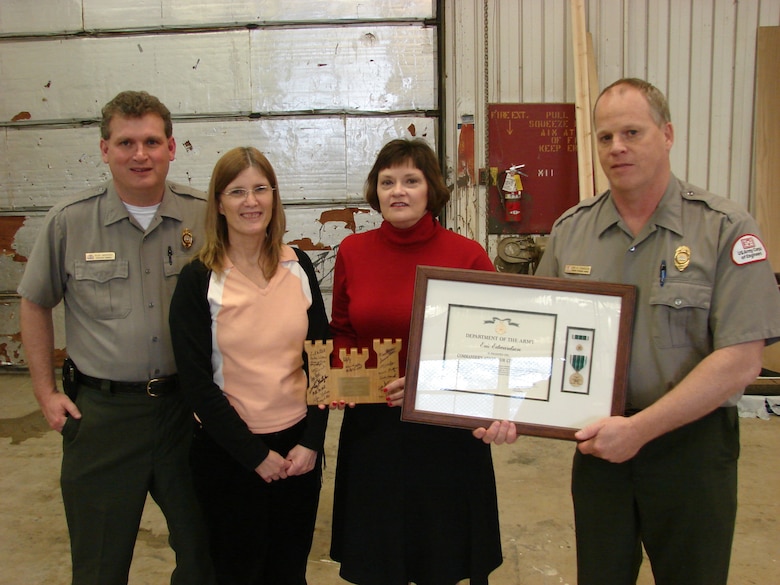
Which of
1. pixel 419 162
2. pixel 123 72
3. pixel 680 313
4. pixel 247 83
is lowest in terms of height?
pixel 680 313

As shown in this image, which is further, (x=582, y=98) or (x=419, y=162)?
(x=582, y=98)

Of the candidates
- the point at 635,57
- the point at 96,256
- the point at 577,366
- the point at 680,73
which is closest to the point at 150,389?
the point at 96,256

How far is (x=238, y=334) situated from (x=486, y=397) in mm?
673

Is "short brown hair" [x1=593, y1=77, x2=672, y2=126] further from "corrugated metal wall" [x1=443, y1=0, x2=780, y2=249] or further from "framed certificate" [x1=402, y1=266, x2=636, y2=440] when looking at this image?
"corrugated metal wall" [x1=443, y1=0, x2=780, y2=249]

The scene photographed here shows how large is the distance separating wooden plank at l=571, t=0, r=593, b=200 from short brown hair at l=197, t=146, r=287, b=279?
3.00 metres

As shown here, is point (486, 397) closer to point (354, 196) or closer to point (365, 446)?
point (365, 446)

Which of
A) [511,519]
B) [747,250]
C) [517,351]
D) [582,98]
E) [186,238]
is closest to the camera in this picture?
[747,250]

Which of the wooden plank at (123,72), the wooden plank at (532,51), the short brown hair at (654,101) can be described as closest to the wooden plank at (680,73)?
the wooden plank at (532,51)

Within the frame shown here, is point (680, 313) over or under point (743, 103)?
under

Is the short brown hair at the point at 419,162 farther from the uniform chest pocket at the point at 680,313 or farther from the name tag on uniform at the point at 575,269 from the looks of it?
the uniform chest pocket at the point at 680,313

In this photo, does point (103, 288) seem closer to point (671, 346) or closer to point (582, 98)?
point (671, 346)

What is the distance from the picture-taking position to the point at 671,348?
140 centimetres

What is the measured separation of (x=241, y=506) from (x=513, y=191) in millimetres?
3337

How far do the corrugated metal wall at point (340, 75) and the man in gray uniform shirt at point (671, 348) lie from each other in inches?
119
